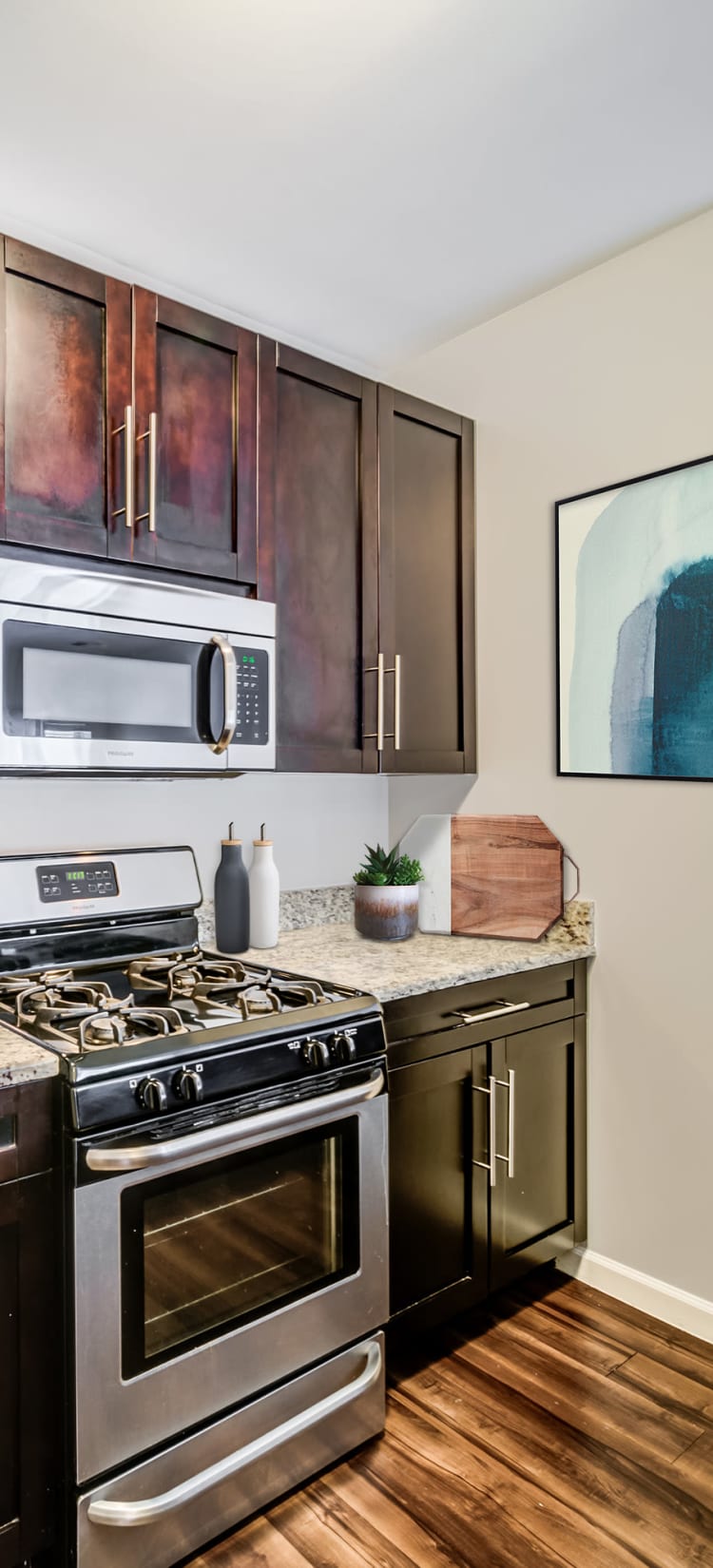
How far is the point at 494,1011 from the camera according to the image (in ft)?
6.97

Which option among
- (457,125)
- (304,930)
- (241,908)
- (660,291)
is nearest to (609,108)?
(457,125)

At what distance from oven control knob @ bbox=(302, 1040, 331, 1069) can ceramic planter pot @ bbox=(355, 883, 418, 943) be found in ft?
2.46

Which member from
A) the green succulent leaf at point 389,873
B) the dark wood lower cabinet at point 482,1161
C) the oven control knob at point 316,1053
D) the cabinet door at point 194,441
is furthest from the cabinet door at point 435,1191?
the cabinet door at point 194,441

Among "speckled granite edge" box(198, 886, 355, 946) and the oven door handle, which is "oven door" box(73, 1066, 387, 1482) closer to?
the oven door handle

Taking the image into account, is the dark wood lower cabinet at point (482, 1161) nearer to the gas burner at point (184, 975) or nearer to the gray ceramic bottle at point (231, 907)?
the gas burner at point (184, 975)

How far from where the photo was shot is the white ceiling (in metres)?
1.53

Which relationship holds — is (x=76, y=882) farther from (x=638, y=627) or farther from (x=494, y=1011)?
(x=638, y=627)

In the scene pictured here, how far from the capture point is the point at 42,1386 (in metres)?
1.38

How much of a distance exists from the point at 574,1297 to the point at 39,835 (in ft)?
5.67

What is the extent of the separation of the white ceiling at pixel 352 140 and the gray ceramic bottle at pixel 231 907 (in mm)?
1455

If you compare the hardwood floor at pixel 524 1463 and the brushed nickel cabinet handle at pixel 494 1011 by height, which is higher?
the brushed nickel cabinet handle at pixel 494 1011

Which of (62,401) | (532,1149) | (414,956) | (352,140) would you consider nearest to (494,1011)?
(414,956)

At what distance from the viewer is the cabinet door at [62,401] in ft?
5.76

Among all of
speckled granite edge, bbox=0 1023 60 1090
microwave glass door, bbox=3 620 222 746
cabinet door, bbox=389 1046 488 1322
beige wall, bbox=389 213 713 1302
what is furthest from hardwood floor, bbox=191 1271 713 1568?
microwave glass door, bbox=3 620 222 746
